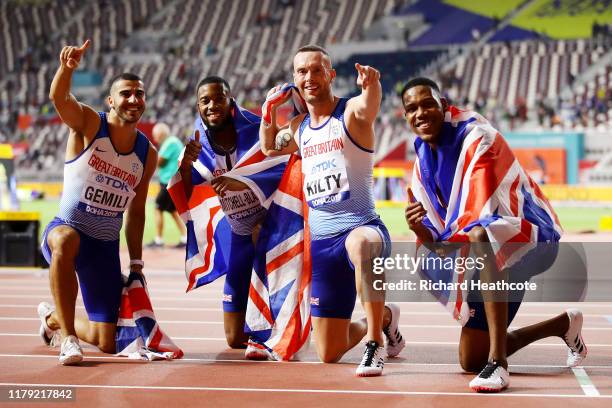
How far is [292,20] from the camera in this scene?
157 ft

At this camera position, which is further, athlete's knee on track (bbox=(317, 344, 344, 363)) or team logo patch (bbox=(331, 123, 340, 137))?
athlete's knee on track (bbox=(317, 344, 344, 363))

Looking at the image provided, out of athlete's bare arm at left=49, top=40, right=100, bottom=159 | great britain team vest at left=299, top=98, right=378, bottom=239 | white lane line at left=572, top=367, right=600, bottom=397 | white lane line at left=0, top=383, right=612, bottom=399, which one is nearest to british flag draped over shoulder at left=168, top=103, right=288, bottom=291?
great britain team vest at left=299, top=98, right=378, bottom=239

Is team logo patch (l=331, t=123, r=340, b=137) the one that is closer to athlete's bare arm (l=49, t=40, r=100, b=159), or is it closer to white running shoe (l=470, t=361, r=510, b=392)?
athlete's bare arm (l=49, t=40, r=100, b=159)

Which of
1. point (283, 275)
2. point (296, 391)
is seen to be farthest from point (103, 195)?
point (296, 391)

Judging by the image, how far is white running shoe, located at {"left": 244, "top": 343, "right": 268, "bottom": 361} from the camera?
6035 mm

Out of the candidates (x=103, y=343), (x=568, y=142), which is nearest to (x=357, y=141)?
(x=103, y=343)

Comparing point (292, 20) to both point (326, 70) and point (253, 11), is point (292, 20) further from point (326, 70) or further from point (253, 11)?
point (326, 70)

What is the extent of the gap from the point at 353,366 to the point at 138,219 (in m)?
1.74

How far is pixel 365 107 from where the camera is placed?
18.1ft

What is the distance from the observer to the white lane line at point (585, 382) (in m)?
4.81

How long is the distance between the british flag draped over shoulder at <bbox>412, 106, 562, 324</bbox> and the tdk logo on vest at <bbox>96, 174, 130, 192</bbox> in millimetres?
1938

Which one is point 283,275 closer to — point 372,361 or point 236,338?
point 236,338

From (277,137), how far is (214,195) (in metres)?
0.83

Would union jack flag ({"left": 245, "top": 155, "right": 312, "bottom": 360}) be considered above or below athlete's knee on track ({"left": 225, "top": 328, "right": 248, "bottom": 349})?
above
